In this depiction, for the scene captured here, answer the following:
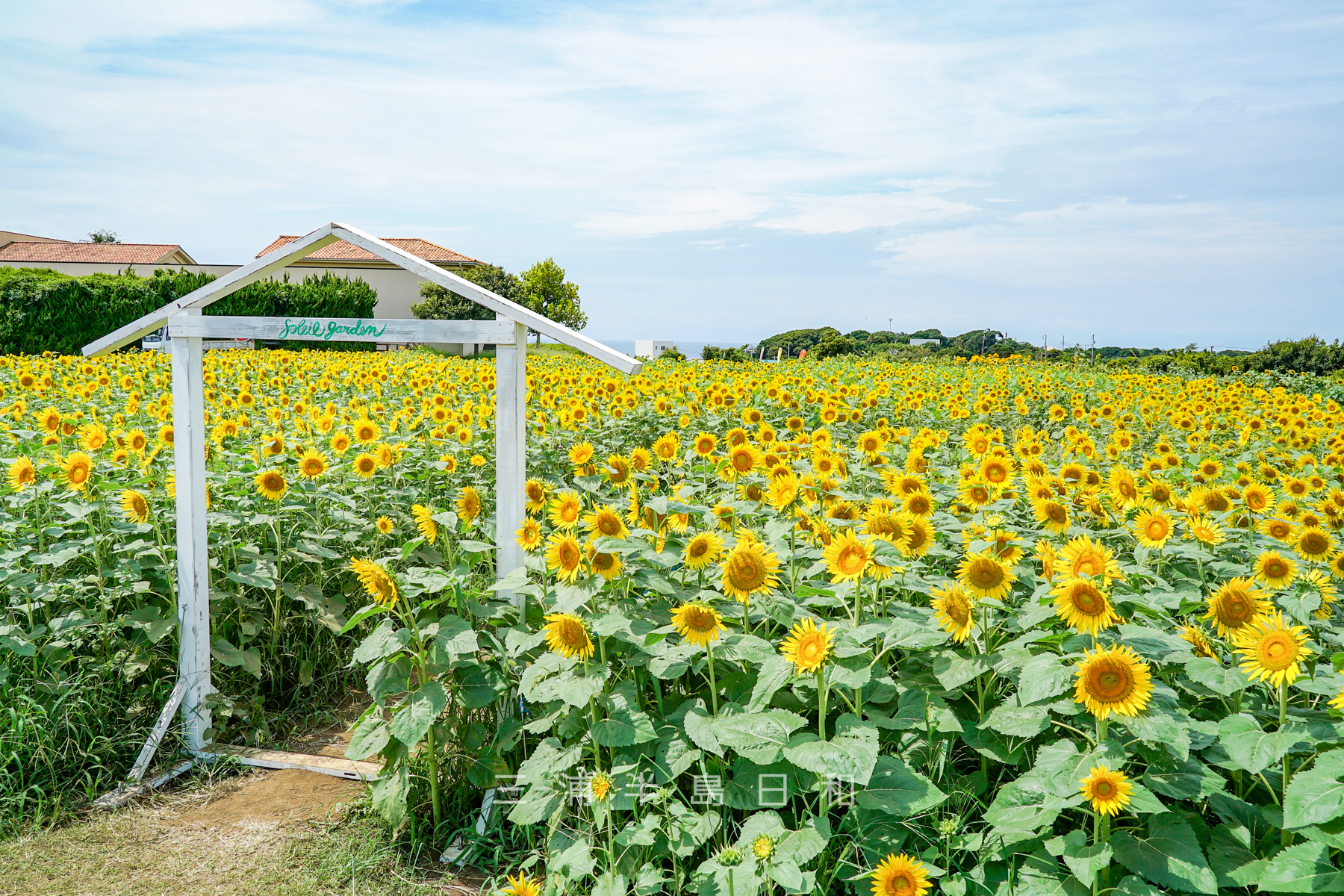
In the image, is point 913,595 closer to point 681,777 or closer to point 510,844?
point 681,777

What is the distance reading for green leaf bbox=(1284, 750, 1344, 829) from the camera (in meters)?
1.87

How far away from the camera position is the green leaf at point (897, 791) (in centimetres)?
220

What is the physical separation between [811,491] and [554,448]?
111 inches

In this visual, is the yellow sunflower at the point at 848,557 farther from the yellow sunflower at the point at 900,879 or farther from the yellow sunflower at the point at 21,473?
the yellow sunflower at the point at 21,473

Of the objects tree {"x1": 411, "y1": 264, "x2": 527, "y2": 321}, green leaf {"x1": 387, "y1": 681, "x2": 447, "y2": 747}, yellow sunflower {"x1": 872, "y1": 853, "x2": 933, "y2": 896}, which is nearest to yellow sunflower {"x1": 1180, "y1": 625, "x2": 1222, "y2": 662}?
yellow sunflower {"x1": 872, "y1": 853, "x2": 933, "y2": 896}

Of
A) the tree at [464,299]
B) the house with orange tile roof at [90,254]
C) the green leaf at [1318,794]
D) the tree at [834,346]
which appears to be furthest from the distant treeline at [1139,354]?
the house with orange tile roof at [90,254]

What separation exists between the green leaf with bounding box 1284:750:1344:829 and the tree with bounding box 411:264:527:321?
2567 centimetres

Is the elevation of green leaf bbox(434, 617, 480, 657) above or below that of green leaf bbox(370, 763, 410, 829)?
above

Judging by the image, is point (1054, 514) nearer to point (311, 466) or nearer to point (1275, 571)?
point (1275, 571)

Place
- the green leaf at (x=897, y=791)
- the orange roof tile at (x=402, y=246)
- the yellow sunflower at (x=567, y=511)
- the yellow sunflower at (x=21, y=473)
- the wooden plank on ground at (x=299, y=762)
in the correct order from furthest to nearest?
1. the orange roof tile at (x=402, y=246)
2. the yellow sunflower at (x=21, y=473)
3. the wooden plank on ground at (x=299, y=762)
4. the yellow sunflower at (x=567, y=511)
5. the green leaf at (x=897, y=791)

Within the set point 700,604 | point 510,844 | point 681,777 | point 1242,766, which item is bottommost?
point 510,844

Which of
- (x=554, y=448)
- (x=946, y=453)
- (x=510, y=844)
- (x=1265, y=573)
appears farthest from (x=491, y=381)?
(x=1265, y=573)

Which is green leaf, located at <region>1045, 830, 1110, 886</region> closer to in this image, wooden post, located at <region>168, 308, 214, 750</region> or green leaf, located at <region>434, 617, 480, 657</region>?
green leaf, located at <region>434, 617, 480, 657</region>

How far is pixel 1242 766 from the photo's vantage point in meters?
2.00
